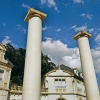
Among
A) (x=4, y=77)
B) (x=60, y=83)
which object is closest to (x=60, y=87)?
(x=60, y=83)

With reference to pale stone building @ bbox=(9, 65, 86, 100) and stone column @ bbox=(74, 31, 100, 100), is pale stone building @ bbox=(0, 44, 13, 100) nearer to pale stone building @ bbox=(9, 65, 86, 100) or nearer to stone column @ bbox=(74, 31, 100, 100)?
pale stone building @ bbox=(9, 65, 86, 100)

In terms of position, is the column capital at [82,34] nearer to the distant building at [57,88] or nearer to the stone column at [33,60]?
the stone column at [33,60]

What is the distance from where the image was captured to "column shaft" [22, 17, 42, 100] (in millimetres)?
6590

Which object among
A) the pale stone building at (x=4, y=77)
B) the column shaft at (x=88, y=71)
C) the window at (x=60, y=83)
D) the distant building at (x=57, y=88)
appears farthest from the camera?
the window at (x=60, y=83)

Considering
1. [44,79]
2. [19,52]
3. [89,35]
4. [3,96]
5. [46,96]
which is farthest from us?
[19,52]

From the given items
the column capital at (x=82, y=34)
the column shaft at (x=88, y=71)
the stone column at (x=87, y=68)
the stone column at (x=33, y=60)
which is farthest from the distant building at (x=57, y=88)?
the stone column at (x=33, y=60)

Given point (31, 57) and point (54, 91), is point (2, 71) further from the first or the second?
point (31, 57)

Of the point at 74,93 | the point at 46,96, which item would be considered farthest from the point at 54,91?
the point at 74,93

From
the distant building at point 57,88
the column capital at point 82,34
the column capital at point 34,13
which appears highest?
the column capital at point 34,13

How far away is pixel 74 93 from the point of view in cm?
2406

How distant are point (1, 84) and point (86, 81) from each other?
46.7 ft

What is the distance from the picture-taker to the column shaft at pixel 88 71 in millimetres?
9141

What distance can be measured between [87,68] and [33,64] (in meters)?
4.70

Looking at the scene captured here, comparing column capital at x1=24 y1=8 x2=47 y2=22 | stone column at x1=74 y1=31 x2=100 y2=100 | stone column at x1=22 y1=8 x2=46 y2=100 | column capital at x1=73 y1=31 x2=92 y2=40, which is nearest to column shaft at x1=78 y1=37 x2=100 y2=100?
stone column at x1=74 y1=31 x2=100 y2=100
